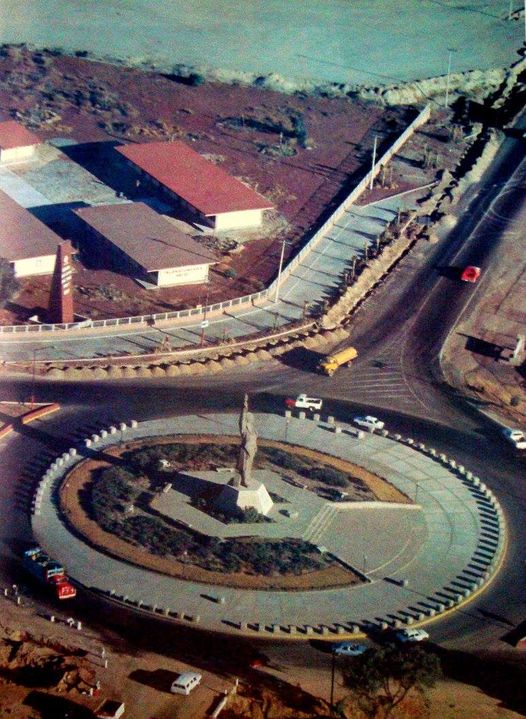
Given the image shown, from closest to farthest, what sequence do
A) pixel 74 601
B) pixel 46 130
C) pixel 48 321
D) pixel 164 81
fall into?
pixel 74 601 < pixel 48 321 < pixel 46 130 < pixel 164 81

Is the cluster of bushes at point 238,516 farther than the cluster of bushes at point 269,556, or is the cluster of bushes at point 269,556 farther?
the cluster of bushes at point 238,516

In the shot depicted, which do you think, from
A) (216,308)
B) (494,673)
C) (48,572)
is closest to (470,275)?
(216,308)

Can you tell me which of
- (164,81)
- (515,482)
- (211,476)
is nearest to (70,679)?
(211,476)

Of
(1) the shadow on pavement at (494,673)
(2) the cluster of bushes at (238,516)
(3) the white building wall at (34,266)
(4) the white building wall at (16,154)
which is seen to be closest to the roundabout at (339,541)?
(2) the cluster of bushes at (238,516)

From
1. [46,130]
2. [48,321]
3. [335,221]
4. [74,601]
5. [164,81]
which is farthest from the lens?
[164,81]

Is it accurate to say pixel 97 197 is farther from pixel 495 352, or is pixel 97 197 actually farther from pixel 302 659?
pixel 302 659

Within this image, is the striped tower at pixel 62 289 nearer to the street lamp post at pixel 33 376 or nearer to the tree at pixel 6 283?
the street lamp post at pixel 33 376
